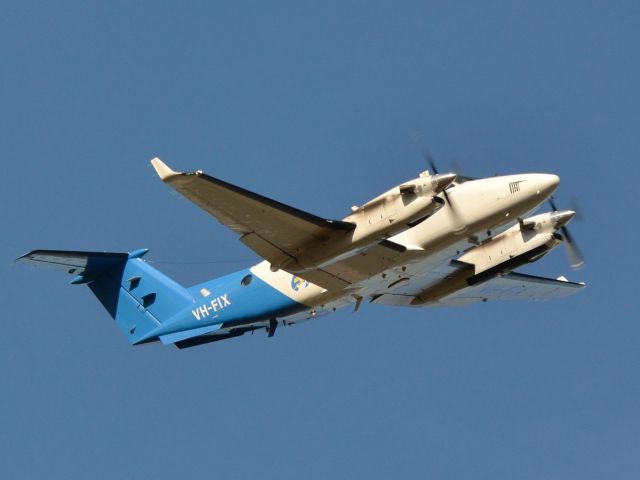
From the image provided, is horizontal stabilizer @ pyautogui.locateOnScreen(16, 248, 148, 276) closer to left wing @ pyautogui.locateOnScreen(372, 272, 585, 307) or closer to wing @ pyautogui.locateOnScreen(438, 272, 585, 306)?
left wing @ pyautogui.locateOnScreen(372, 272, 585, 307)

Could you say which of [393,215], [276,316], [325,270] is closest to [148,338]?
[276,316]

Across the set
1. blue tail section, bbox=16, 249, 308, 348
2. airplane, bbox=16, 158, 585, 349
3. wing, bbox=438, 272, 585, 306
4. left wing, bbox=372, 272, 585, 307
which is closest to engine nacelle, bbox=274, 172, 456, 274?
airplane, bbox=16, 158, 585, 349

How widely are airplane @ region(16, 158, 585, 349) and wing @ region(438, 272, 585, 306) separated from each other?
0.05 metres

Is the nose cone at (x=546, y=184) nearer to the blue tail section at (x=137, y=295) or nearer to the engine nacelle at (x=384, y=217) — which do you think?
the engine nacelle at (x=384, y=217)

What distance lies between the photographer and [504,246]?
3225 centimetres

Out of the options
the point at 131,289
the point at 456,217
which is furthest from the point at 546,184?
the point at 131,289

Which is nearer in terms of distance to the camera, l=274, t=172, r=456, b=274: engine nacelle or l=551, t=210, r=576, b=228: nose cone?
l=274, t=172, r=456, b=274: engine nacelle

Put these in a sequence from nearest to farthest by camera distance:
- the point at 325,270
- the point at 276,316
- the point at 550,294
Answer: the point at 325,270 < the point at 276,316 < the point at 550,294

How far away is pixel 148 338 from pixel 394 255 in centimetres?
933

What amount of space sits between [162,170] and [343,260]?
6104 millimetres

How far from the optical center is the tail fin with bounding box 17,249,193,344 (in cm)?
3375

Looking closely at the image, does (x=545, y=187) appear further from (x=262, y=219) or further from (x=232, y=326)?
(x=232, y=326)

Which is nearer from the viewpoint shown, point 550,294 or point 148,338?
point 148,338

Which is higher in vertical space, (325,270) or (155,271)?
(155,271)
